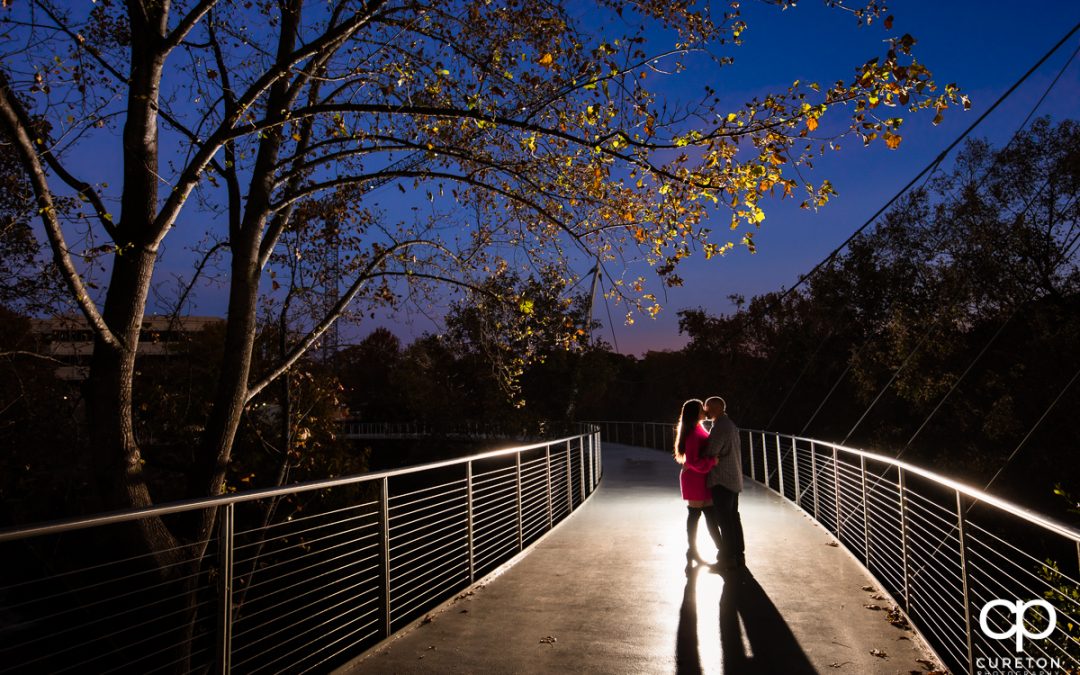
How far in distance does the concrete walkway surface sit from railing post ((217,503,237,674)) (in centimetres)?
87

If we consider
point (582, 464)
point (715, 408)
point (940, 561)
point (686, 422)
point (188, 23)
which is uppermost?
point (188, 23)

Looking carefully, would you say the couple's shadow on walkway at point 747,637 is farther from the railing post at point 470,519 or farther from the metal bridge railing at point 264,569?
the metal bridge railing at point 264,569

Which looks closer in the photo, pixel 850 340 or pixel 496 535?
pixel 496 535

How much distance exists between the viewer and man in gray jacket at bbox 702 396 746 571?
22.8 ft

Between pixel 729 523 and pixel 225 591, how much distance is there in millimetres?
4408

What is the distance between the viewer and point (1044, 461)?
19.8 meters

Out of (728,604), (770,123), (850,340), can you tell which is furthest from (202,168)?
(850,340)

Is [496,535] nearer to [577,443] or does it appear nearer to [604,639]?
[604,639]

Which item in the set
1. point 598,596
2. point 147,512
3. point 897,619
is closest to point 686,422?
point 598,596

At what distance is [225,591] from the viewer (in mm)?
3826

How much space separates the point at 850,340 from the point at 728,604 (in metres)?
27.5

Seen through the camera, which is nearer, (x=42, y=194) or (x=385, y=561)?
(x=385, y=561)

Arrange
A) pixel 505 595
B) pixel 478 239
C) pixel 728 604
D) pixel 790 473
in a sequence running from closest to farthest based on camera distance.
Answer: pixel 728 604, pixel 505 595, pixel 478 239, pixel 790 473

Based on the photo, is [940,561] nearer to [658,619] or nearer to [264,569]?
[658,619]
